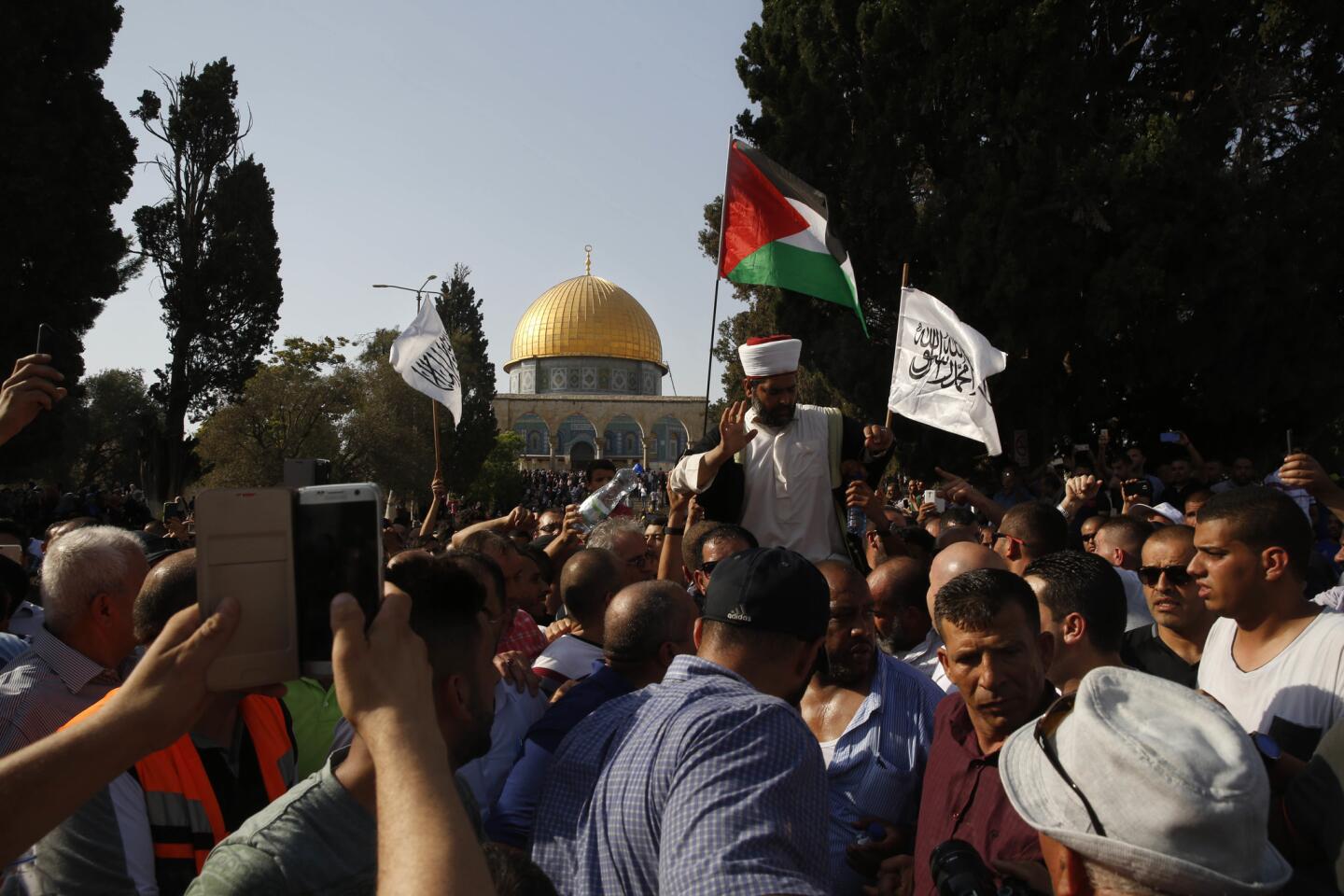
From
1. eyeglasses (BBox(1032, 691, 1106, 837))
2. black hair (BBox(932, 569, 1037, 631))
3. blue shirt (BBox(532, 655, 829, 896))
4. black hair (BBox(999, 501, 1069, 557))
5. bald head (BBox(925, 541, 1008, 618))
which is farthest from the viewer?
black hair (BBox(999, 501, 1069, 557))

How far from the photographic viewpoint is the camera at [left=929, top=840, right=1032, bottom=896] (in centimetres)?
202

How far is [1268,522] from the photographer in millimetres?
3457

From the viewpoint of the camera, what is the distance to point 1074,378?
18391 millimetres

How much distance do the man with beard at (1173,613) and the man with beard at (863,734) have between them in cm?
112

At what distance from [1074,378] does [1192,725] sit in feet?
58.8

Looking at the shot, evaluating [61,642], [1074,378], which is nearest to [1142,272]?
[1074,378]

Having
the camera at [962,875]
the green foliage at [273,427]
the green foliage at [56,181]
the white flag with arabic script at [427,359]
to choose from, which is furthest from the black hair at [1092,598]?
the green foliage at [273,427]

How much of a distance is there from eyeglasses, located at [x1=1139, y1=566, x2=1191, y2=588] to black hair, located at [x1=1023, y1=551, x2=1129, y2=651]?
81cm

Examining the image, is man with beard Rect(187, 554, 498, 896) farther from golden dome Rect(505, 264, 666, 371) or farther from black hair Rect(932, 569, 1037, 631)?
golden dome Rect(505, 264, 666, 371)

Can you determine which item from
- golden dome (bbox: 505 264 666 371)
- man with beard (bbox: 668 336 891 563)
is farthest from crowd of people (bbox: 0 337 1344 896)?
golden dome (bbox: 505 264 666 371)

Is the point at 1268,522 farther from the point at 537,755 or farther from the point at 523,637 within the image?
the point at 523,637

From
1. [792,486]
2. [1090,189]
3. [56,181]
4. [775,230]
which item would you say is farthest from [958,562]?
[56,181]

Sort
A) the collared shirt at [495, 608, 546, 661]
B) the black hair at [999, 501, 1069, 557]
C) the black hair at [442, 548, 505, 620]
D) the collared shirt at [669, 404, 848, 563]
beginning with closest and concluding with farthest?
the black hair at [442, 548, 505, 620] < the collared shirt at [495, 608, 546, 661] < the black hair at [999, 501, 1069, 557] < the collared shirt at [669, 404, 848, 563]

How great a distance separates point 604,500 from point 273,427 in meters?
20.7
